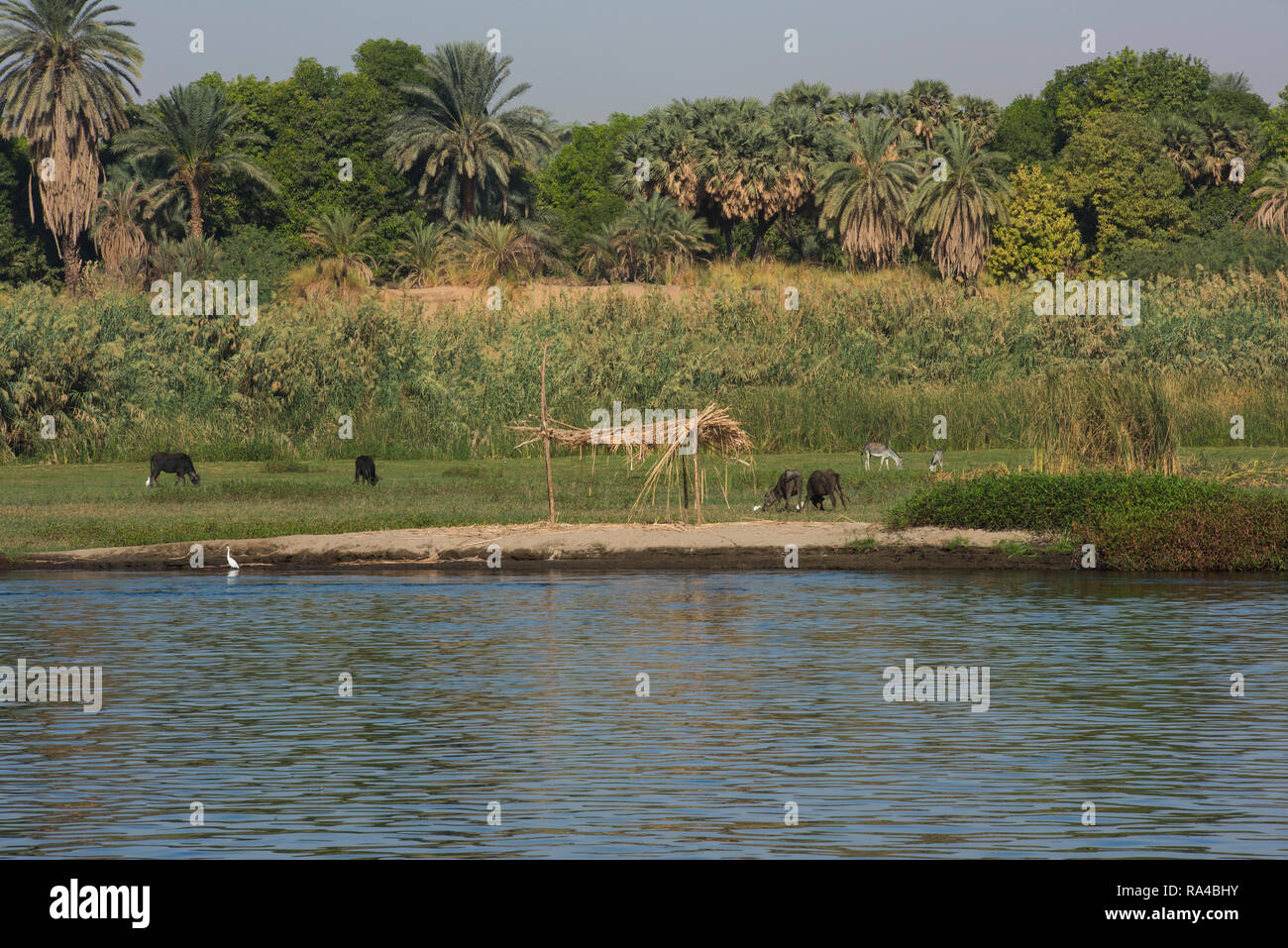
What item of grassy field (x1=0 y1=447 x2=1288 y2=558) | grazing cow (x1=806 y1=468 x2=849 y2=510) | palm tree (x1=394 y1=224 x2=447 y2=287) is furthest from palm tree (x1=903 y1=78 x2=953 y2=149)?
grazing cow (x1=806 y1=468 x2=849 y2=510)

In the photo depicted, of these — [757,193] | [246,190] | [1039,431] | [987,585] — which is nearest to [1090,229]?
[757,193]

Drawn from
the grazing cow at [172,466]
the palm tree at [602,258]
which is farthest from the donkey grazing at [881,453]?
the palm tree at [602,258]

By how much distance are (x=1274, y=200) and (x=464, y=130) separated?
124ft

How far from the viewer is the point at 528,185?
96250 mm

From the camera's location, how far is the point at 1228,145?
9644cm

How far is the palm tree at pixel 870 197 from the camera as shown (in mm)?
84062

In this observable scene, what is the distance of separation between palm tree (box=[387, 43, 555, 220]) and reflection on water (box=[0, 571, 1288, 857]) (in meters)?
63.8

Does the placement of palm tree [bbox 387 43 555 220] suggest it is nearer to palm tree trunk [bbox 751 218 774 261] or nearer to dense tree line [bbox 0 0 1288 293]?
dense tree line [bbox 0 0 1288 293]

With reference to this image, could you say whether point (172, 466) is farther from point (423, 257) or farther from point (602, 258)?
point (602, 258)

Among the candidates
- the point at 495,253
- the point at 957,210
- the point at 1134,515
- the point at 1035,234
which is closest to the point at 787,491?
the point at 1134,515

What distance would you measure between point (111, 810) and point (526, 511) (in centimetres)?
2059

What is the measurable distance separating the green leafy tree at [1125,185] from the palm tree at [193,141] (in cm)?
3941
